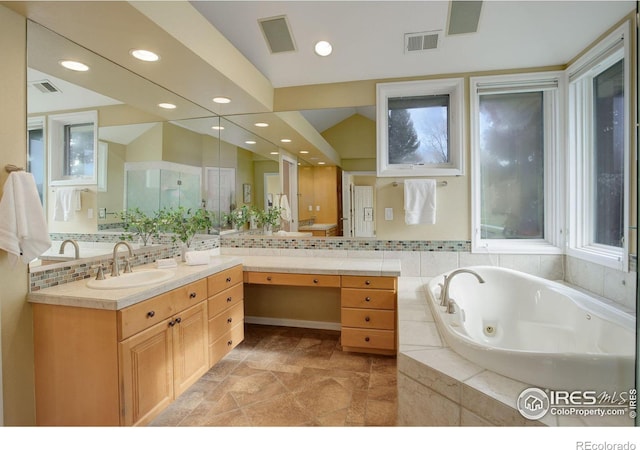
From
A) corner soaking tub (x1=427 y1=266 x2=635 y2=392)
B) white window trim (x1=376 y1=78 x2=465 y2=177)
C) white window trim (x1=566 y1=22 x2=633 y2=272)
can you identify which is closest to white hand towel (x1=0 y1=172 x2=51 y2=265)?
corner soaking tub (x1=427 y1=266 x2=635 y2=392)

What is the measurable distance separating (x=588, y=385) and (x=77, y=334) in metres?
2.23

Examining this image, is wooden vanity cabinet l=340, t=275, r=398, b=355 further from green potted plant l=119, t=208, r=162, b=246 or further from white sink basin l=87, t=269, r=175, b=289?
green potted plant l=119, t=208, r=162, b=246

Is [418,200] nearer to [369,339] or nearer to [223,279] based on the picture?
[369,339]

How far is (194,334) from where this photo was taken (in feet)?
6.89

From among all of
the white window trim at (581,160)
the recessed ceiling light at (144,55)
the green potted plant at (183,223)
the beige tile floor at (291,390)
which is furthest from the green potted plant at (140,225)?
the white window trim at (581,160)

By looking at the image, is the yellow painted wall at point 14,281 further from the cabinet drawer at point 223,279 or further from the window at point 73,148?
the cabinet drawer at point 223,279

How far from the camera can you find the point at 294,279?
2682mm

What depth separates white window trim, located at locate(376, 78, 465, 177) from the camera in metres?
2.75

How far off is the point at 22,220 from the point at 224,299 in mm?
1350

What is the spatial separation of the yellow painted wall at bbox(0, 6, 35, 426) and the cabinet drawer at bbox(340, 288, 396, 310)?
200 cm

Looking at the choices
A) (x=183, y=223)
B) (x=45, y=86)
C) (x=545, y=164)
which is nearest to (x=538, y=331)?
(x=545, y=164)

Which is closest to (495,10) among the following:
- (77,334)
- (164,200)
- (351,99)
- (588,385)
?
(351,99)

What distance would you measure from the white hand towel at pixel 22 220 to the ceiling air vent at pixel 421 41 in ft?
8.68

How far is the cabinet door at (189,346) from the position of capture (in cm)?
193
